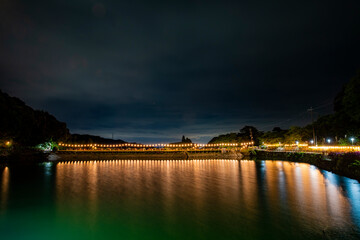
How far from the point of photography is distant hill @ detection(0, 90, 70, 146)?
1252 inches

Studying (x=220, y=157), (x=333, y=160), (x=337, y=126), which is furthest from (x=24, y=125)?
(x=337, y=126)

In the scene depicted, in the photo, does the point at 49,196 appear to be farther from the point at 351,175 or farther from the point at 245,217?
the point at 351,175

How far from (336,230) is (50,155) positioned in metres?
57.7

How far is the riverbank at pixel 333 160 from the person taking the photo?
19.6 meters

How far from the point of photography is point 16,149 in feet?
143

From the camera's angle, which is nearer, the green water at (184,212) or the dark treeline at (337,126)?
the green water at (184,212)

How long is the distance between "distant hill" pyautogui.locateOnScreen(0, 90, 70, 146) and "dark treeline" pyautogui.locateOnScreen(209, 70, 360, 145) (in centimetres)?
3930

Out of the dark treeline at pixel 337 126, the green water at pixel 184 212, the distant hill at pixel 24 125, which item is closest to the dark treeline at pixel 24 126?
the distant hill at pixel 24 125

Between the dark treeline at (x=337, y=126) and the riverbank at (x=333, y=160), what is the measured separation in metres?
3.73

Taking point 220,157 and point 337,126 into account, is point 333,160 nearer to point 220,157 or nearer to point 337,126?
point 337,126

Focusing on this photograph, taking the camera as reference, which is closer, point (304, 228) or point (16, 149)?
point (304, 228)

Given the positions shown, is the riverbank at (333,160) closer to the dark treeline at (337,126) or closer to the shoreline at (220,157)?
the shoreline at (220,157)

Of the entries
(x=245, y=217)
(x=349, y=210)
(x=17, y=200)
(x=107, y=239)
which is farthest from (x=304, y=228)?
(x=17, y=200)

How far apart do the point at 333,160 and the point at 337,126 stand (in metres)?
11.2
